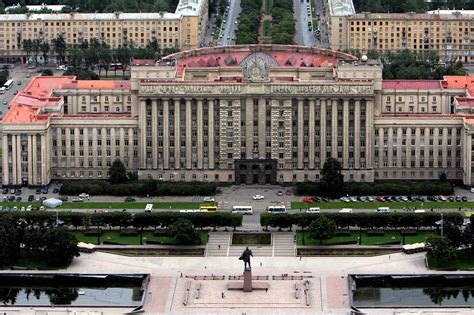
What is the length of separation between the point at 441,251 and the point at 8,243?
1923 inches

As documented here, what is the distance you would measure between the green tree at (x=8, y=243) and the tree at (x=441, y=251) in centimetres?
4690

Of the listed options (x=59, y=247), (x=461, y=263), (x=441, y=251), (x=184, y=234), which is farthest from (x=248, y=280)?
(x=461, y=263)

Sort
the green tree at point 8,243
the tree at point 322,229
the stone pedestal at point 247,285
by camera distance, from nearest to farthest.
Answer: the stone pedestal at point 247,285, the green tree at point 8,243, the tree at point 322,229

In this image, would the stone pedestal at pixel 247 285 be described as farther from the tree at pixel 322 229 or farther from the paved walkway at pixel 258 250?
the tree at pixel 322 229

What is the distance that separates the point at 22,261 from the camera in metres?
194

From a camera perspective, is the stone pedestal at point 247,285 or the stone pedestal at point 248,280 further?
the stone pedestal at point 247,285

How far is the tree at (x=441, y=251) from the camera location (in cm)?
19125

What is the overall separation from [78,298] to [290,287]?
2306 centimetres

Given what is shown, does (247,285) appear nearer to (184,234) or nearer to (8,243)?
(184,234)

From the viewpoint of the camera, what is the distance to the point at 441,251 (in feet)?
627

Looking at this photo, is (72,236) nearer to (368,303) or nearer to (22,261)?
(22,261)

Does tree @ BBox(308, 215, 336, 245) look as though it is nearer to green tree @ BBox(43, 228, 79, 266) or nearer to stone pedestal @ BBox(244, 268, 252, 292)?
stone pedestal @ BBox(244, 268, 252, 292)

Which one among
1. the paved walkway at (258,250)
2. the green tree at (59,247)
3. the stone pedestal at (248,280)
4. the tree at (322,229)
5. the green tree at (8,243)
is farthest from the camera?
the tree at (322,229)

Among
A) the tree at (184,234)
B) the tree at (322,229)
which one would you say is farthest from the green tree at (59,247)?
the tree at (322,229)
